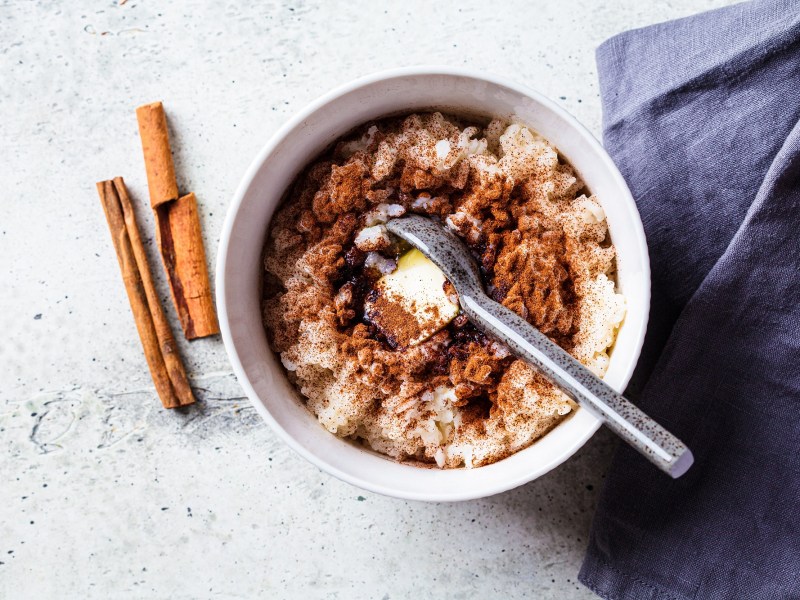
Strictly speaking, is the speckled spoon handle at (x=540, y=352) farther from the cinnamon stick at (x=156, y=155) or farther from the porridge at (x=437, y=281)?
the cinnamon stick at (x=156, y=155)

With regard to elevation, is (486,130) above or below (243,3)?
below

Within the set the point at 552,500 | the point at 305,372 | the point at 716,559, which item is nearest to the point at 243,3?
the point at 305,372

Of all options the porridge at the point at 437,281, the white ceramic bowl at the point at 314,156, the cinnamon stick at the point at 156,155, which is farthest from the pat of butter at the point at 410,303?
the cinnamon stick at the point at 156,155

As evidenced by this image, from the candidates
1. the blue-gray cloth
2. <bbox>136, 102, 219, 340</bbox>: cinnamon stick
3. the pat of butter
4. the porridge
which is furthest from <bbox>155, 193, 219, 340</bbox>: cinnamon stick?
the blue-gray cloth

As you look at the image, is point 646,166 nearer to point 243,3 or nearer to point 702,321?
point 702,321

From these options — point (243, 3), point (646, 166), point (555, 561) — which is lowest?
point (555, 561)

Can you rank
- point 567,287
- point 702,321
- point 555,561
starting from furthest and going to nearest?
point 555,561
point 702,321
point 567,287

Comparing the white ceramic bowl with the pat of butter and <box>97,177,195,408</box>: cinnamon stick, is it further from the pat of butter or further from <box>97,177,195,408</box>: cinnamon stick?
<box>97,177,195,408</box>: cinnamon stick
